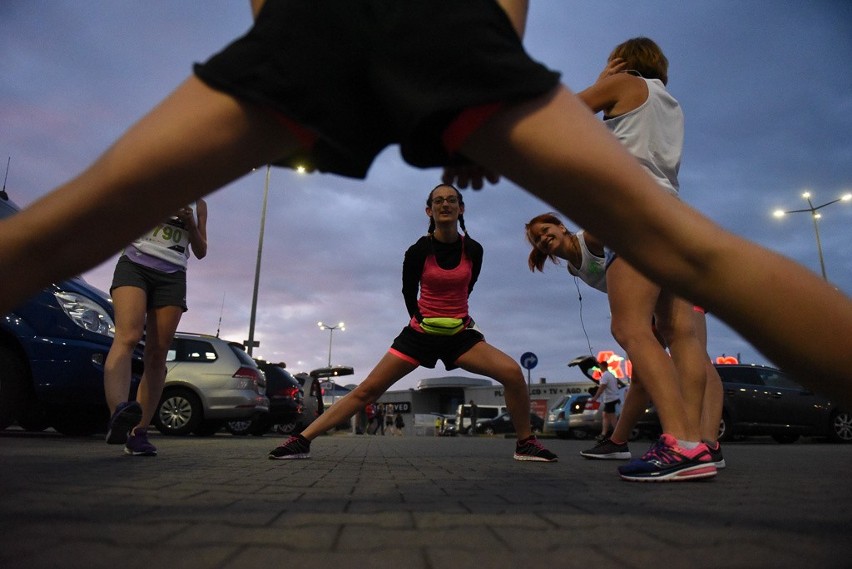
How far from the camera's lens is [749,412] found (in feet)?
38.1

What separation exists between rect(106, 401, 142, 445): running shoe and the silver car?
5.57m

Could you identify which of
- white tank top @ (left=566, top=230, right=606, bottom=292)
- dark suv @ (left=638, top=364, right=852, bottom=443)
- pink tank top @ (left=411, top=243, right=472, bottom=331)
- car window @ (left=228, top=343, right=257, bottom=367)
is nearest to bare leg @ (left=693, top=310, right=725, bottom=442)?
white tank top @ (left=566, top=230, right=606, bottom=292)

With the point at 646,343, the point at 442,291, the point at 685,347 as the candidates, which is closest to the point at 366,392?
the point at 442,291

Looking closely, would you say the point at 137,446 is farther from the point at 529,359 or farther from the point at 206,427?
the point at 529,359

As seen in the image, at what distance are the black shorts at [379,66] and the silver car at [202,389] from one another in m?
8.96

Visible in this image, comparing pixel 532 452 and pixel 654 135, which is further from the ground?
pixel 654 135

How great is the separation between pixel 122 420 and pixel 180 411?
5911mm

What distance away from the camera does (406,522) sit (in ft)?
5.56

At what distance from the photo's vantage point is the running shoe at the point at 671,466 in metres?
2.85

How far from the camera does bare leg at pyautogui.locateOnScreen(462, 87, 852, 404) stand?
3.82 ft

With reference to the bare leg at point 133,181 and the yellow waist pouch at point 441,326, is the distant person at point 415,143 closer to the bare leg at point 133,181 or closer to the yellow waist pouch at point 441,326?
the bare leg at point 133,181

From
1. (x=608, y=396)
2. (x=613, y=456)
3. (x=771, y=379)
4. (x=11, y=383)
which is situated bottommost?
(x=613, y=456)

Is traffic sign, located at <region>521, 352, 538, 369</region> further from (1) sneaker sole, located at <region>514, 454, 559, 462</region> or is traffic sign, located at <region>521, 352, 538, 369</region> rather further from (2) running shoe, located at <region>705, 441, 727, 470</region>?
(2) running shoe, located at <region>705, 441, 727, 470</region>

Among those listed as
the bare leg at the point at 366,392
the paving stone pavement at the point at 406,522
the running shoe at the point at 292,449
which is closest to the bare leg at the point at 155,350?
the running shoe at the point at 292,449
